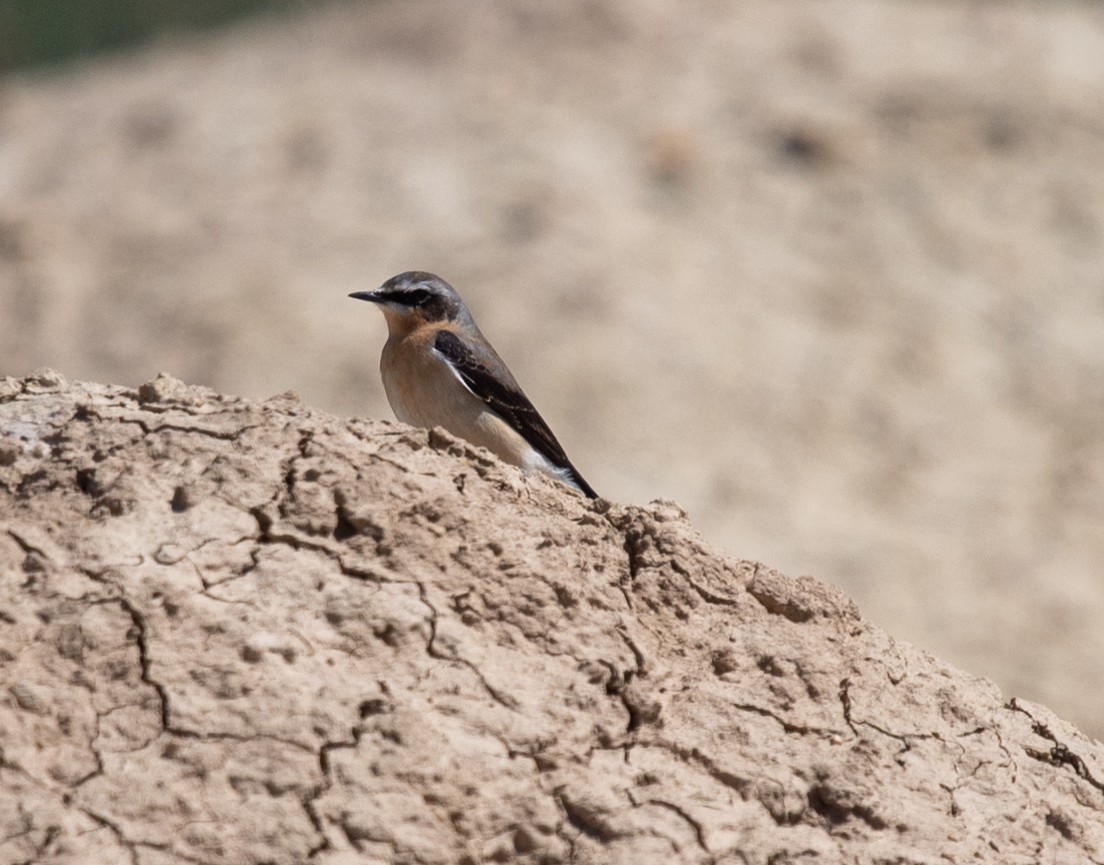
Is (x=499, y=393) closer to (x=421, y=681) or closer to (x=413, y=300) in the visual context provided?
(x=413, y=300)

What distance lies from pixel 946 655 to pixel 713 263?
209 inches

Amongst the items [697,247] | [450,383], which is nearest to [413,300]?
[450,383]

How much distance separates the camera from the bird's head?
8.33 m

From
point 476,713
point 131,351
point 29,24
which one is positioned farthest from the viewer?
point 29,24

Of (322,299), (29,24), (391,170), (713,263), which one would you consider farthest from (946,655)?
(29,24)

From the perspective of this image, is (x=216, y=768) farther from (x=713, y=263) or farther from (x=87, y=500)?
(x=713, y=263)

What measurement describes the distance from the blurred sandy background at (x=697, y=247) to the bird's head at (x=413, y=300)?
6.16 metres

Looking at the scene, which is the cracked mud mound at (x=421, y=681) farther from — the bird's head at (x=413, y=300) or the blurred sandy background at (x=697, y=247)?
the blurred sandy background at (x=697, y=247)

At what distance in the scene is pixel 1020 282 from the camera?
17.5 m

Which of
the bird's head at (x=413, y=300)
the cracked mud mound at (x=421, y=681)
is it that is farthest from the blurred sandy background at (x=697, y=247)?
the cracked mud mound at (x=421, y=681)

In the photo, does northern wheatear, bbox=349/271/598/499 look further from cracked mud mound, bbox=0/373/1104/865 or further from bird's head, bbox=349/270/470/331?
cracked mud mound, bbox=0/373/1104/865

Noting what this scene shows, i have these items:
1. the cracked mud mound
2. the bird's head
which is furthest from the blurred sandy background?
Result: the cracked mud mound

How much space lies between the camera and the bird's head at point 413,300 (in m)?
8.33

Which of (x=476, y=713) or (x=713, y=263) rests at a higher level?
(x=713, y=263)
